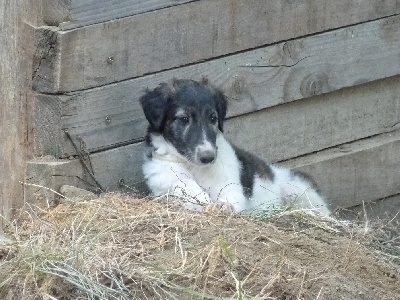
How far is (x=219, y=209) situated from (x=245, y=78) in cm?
138

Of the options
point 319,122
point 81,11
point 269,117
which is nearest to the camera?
point 81,11

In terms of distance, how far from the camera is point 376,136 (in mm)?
8461

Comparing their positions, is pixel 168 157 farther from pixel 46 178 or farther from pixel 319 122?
pixel 319 122

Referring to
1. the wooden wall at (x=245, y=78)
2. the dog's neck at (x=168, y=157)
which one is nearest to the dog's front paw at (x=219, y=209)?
the dog's neck at (x=168, y=157)

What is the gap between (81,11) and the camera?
6.71m

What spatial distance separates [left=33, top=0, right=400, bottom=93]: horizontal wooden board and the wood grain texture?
13cm

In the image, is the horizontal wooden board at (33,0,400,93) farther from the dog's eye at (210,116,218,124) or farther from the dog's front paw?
the dog's front paw

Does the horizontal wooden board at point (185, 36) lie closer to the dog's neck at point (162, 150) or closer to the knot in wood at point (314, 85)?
the knot in wood at point (314, 85)

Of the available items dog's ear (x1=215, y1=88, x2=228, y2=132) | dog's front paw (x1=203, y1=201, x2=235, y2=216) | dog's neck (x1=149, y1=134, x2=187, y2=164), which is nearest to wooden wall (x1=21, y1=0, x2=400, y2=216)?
dog's neck (x1=149, y1=134, x2=187, y2=164)

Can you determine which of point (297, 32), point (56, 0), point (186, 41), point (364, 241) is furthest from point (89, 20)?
point (364, 241)

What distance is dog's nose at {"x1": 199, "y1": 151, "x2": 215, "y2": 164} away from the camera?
693 centimetres

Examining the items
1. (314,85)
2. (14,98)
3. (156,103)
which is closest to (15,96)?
(14,98)

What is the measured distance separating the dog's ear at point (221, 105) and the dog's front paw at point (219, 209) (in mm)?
740

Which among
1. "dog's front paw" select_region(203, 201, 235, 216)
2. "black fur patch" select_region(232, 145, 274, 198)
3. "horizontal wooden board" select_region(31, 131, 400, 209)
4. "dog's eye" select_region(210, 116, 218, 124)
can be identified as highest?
"dog's eye" select_region(210, 116, 218, 124)
